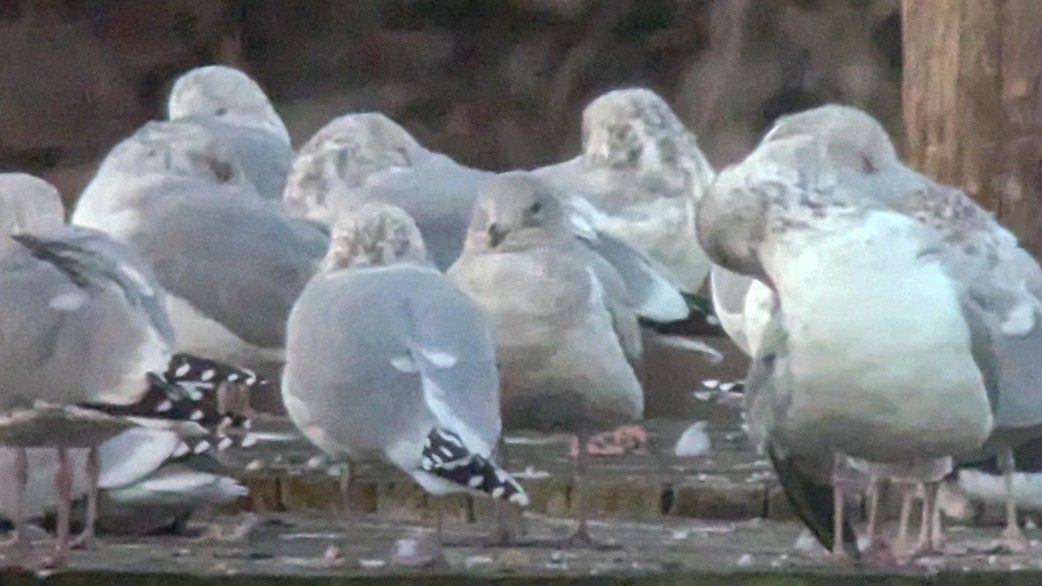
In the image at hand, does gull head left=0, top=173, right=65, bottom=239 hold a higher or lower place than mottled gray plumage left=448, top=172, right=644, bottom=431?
higher

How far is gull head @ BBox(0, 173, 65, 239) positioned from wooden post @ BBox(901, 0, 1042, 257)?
56 centimetres

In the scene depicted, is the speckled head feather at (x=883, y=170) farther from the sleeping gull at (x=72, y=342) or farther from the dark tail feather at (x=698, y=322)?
the sleeping gull at (x=72, y=342)

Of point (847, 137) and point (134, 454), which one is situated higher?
point (847, 137)

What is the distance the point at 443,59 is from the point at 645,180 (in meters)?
0.26

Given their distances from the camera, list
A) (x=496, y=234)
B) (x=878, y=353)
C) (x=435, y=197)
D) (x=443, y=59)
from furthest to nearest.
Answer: (x=443, y=59) → (x=435, y=197) → (x=496, y=234) → (x=878, y=353)

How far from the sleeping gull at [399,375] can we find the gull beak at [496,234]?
0.14 ft

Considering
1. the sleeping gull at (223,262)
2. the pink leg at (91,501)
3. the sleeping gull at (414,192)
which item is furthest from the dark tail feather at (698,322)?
the pink leg at (91,501)

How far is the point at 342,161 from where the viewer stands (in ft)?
3.42

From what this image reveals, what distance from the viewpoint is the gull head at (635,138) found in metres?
1.06

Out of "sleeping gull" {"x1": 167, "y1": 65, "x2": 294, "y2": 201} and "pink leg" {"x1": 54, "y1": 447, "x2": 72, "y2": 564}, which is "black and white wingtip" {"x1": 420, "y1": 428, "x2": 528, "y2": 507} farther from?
"sleeping gull" {"x1": 167, "y1": 65, "x2": 294, "y2": 201}

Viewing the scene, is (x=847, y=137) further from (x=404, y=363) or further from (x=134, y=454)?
(x=134, y=454)

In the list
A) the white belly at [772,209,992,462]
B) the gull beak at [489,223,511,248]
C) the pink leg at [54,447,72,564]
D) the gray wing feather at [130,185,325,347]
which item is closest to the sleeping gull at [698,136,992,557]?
the white belly at [772,209,992,462]

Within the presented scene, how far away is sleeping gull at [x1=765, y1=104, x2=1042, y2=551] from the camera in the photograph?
83 cm

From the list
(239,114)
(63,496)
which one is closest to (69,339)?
(63,496)
